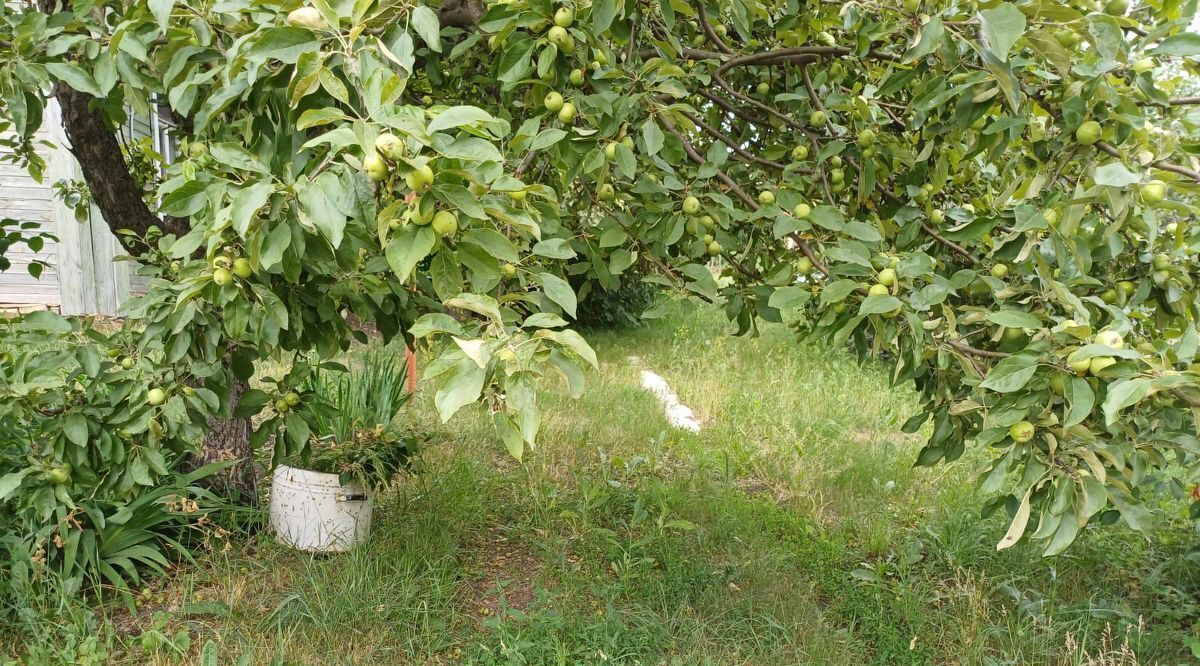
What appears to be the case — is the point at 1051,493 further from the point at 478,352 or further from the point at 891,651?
the point at 891,651

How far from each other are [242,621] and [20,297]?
6462mm

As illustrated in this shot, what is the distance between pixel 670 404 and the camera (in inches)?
221

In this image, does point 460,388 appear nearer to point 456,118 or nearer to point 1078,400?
point 456,118

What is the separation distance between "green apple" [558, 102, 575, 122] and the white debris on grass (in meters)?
3.43

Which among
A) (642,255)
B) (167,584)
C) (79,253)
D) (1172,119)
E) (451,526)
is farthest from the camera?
(79,253)

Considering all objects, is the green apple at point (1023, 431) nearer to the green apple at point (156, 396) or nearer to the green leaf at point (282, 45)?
the green leaf at point (282, 45)

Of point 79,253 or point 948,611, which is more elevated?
point 948,611

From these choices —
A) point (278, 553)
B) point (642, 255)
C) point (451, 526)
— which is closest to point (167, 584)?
point (278, 553)

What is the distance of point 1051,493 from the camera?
145 cm

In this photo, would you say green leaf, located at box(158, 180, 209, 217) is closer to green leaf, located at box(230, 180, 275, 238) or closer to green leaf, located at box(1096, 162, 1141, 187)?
green leaf, located at box(230, 180, 275, 238)

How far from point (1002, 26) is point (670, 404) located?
4.43 meters

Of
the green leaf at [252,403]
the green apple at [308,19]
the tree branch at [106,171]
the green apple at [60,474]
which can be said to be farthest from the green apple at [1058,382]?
the tree branch at [106,171]

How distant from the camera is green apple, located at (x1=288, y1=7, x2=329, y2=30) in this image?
1.08 m

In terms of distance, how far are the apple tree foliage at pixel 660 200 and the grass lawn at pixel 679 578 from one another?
947 mm
